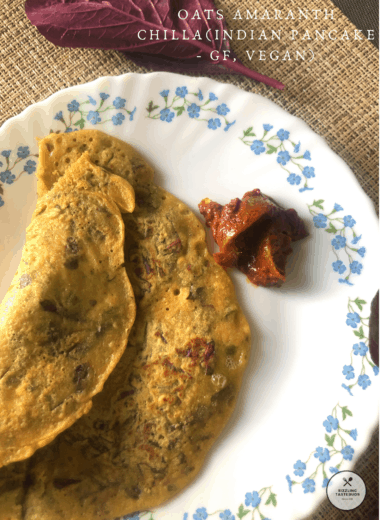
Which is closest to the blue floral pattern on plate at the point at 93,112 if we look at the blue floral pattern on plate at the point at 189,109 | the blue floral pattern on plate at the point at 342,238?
the blue floral pattern on plate at the point at 189,109

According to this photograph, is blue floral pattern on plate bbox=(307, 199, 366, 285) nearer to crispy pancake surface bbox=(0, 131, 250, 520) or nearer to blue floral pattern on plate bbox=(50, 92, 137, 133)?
crispy pancake surface bbox=(0, 131, 250, 520)

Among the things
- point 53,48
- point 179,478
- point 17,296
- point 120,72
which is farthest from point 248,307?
point 53,48

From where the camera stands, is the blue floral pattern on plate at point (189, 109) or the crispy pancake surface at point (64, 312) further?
the blue floral pattern on plate at point (189, 109)

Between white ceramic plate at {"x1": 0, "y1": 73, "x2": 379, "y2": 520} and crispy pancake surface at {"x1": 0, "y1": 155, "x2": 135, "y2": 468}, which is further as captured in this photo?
white ceramic plate at {"x1": 0, "y1": 73, "x2": 379, "y2": 520}

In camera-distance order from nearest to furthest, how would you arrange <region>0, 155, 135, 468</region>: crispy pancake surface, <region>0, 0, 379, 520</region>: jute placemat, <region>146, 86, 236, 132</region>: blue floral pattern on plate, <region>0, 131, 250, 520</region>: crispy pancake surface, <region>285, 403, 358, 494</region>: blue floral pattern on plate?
<region>0, 155, 135, 468</region>: crispy pancake surface → <region>0, 131, 250, 520</region>: crispy pancake surface → <region>285, 403, 358, 494</region>: blue floral pattern on plate → <region>146, 86, 236, 132</region>: blue floral pattern on plate → <region>0, 0, 379, 520</region>: jute placemat

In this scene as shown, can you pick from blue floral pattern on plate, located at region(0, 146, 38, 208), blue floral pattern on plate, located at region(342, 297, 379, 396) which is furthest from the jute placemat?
blue floral pattern on plate, located at region(342, 297, 379, 396)

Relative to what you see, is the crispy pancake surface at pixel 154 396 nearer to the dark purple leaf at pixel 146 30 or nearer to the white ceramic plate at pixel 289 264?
the white ceramic plate at pixel 289 264
